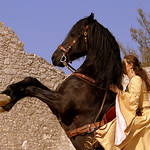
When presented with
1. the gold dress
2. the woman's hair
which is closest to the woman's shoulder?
the gold dress

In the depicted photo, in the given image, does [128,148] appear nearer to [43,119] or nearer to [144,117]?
[144,117]

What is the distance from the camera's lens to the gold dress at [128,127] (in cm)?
323

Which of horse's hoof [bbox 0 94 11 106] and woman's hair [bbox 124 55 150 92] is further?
woman's hair [bbox 124 55 150 92]

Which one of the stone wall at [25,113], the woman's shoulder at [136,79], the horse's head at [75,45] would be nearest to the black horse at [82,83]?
the horse's head at [75,45]

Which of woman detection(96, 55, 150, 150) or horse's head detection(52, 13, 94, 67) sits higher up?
horse's head detection(52, 13, 94, 67)

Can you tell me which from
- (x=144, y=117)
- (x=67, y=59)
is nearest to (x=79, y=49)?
(x=67, y=59)

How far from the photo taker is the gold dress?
127 inches

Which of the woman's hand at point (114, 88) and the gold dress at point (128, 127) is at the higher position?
the woman's hand at point (114, 88)

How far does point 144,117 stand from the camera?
3404 millimetres

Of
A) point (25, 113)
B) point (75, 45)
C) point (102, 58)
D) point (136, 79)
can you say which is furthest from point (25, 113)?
point (136, 79)

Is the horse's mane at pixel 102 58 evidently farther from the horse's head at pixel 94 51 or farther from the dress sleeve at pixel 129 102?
the dress sleeve at pixel 129 102

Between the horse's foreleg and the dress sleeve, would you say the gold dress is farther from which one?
the horse's foreleg

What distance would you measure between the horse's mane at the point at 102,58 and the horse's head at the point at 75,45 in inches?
2.5

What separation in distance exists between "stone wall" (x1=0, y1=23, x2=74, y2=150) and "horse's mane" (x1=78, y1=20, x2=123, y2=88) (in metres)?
6.62
